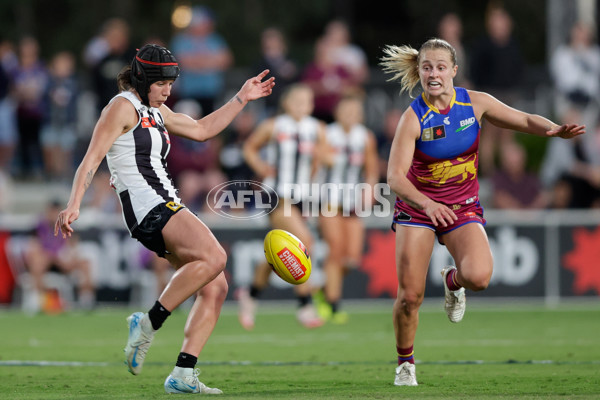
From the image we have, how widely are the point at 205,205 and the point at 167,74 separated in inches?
369

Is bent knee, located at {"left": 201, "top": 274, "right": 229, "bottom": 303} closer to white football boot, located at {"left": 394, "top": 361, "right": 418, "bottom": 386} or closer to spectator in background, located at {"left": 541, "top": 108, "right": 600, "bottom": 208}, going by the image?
white football boot, located at {"left": 394, "top": 361, "right": 418, "bottom": 386}

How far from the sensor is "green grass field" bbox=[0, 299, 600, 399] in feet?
24.5

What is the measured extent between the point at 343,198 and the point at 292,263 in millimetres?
5488

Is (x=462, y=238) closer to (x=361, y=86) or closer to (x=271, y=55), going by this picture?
(x=271, y=55)

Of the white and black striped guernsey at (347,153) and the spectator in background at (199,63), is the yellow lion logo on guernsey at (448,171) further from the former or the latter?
the spectator in background at (199,63)

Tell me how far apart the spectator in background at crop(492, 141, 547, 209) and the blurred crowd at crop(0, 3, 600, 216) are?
0.6 inches

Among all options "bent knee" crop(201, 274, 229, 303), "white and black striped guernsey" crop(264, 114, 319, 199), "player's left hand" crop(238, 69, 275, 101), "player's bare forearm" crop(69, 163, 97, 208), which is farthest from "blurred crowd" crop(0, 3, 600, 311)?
"player's bare forearm" crop(69, 163, 97, 208)

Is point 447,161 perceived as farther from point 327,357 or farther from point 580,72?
point 580,72

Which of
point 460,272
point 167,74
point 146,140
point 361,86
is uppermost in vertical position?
point 361,86

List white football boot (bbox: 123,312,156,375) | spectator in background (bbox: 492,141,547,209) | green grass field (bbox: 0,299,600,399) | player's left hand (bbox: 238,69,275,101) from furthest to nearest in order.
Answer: spectator in background (bbox: 492,141,547,209) → player's left hand (bbox: 238,69,275,101) → green grass field (bbox: 0,299,600,399) → white football boot (bbox: 123,312,156,375)

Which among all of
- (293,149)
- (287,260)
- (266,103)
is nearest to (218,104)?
(266,103)

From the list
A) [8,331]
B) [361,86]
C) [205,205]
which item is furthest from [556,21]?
[8,331]

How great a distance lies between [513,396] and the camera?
6996mm

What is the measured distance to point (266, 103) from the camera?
699 inches
